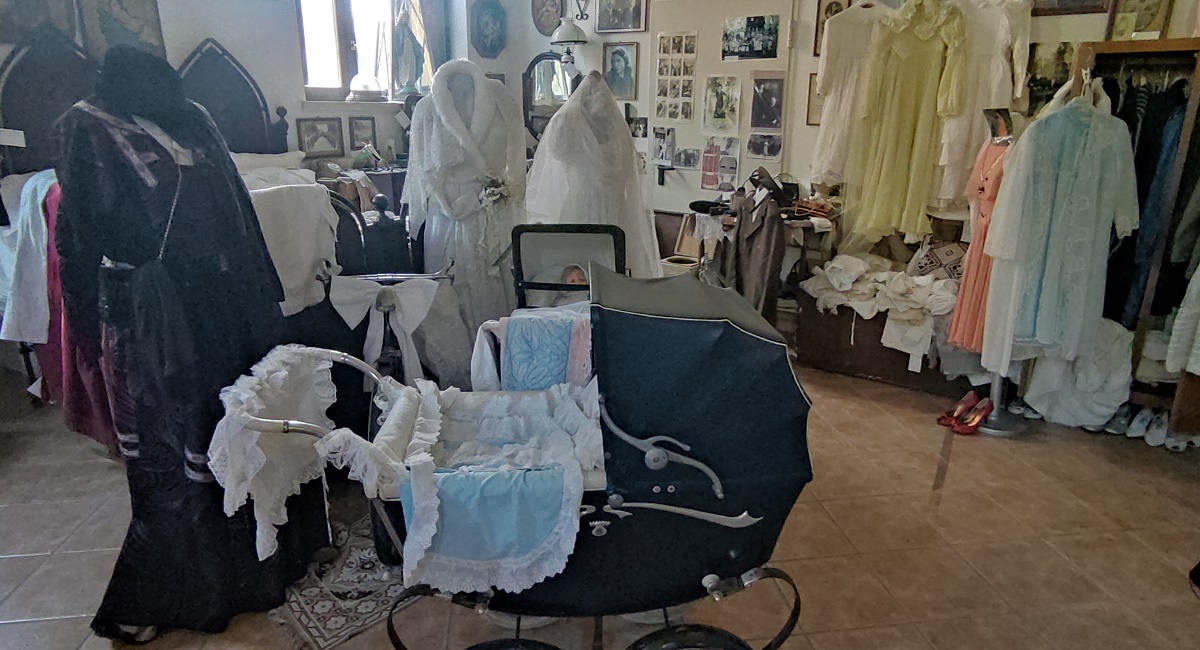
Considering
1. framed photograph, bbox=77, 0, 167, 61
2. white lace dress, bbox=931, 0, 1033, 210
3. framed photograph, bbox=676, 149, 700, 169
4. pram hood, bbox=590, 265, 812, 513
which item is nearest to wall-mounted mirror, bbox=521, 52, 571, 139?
framed photograph, bbox=676, 149, 700, 169

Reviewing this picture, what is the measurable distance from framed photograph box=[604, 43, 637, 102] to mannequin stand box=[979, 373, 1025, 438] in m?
3.25

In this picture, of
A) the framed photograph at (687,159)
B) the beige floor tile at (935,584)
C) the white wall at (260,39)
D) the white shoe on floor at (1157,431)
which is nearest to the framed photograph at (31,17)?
the white wall at (260,39)

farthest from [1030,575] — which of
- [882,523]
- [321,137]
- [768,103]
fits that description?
[321,137]

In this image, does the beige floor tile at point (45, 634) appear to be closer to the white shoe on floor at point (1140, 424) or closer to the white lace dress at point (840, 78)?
the white lace dress at point (840, 78)

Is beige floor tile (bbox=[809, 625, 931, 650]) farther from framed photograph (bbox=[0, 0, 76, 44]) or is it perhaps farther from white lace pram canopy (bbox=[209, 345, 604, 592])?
framed photograph (bbox=[0, 0, 76, 44])

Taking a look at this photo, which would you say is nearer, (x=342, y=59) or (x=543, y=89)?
(x=342, y=59)

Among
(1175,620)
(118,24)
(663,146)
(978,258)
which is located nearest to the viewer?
(1175,620)

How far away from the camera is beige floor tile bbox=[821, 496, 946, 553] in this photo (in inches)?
97.0

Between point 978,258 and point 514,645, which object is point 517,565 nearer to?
point 514,645

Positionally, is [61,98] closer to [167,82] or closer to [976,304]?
[167,82]

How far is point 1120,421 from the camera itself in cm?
331

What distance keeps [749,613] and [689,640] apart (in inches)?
25.8

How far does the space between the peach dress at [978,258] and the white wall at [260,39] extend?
4027 mm

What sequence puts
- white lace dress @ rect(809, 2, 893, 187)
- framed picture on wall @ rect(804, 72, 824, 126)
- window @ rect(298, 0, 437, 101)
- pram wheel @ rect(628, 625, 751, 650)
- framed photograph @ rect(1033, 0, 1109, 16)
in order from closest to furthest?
pram wheel @ rect(628, 625, 751, 650), framed photograph @ rect(1033, 0, 1109, 16), white lace dress @ rect(809, 2, 893, 187), framed picture on wall @ rect(804, 72, 824, 126), window @ rect(298, 0, 437, 101)
